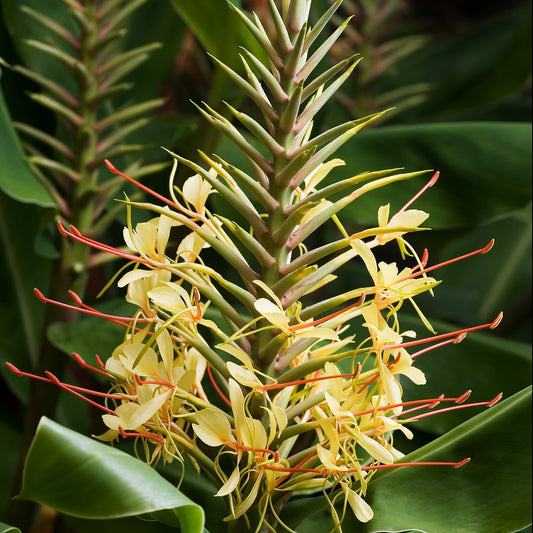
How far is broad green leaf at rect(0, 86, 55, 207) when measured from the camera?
76cm

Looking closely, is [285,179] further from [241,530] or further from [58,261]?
[58,261]

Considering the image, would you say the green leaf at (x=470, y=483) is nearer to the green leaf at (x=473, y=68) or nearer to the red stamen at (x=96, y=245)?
the red stamen at (x=96, y=245)

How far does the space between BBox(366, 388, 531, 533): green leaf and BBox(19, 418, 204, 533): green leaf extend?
0.73ft

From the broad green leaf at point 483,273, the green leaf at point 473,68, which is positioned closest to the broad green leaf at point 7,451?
the broad green leaf at point 483,273

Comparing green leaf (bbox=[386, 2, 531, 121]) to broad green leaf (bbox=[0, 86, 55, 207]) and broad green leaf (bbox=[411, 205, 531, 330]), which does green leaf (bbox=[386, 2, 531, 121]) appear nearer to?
broad green leaf (bbox=[411, 205, 531, 330])

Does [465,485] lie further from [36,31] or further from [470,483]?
[36,31]

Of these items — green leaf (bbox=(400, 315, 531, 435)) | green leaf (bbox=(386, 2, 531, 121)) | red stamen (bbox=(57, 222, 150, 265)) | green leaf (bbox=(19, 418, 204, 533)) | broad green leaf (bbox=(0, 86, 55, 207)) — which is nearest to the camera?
green leaf (bbox=(19, 418, 204, 533))

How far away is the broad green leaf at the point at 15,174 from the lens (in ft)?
2.51

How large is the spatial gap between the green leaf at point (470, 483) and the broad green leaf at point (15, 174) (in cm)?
44

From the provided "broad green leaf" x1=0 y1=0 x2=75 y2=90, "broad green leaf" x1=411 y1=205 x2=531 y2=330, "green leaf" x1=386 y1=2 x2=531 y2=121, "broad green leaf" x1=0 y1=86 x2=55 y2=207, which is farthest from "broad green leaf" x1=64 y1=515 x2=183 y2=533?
"green leaf" x1=386 y1=2 x2=531 y2=121

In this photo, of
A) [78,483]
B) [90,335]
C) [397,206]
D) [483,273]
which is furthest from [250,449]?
[483,273]

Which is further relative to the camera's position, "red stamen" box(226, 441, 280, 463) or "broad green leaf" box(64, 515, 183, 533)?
"broad green leaf" box(64, 515, 183, 533)

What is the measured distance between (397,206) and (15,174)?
44 centimetres

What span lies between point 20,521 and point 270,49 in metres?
0.63
